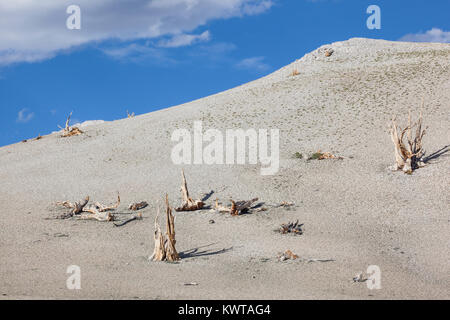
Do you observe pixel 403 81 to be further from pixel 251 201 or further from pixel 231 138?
pixel 251 201

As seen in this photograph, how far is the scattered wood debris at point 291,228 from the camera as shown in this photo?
17844 millimetres

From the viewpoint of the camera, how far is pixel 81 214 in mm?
20625

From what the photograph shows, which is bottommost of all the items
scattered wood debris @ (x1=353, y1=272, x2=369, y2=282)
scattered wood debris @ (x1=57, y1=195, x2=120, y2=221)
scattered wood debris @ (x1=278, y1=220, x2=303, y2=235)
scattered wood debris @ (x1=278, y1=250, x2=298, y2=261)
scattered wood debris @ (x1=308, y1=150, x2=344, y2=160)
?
→ scattered wood debris @ (x1=353, y1=272, x2=369, y2=282)

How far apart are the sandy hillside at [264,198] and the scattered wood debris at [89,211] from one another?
1.43ft

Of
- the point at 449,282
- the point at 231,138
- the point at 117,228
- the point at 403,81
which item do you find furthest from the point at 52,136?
the point at 449,282

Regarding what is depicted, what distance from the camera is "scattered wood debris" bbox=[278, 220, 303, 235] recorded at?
58.5 feet

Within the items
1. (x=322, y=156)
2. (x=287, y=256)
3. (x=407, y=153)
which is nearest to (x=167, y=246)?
(x=287, y=256)

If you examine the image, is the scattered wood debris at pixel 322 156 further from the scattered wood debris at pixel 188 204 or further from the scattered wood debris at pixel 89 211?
the scattered wood debris at pixel 89 211

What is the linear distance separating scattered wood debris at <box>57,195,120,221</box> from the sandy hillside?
0.43 meters

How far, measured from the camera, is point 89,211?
68.5 ft

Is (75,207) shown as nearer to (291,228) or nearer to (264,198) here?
(264,198)

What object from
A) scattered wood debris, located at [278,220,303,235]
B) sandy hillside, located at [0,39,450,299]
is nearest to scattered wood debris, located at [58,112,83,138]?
sandy hillside, located at [0,39,450,299]

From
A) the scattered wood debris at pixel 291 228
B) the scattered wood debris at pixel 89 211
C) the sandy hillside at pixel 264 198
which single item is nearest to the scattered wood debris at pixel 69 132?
the sandy hillside at pixel 264 198

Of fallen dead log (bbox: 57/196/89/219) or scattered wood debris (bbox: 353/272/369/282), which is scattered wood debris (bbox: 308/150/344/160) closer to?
fallen dead log (bbox: 57/196/89/219)
